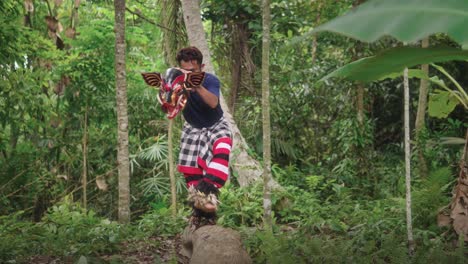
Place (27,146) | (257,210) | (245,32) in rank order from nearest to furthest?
1. (257,210)
2. (27,146)
3. (245,32)

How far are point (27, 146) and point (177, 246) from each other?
3903mm

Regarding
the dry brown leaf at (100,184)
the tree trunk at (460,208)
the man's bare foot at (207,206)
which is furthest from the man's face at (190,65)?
the dry brown leaf at (100,184)

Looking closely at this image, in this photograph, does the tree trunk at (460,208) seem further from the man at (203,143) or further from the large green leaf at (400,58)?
the large green leaf at (400,58)

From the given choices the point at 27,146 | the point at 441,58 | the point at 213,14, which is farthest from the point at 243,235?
the point at 213,14

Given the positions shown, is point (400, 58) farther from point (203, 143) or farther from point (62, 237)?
point (62, 237)

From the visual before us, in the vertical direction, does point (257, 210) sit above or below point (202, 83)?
below

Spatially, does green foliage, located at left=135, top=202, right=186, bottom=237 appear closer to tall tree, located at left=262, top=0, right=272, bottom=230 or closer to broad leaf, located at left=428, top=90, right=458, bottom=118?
tall tree, located at left=262, top=0, right=272, bottom=230

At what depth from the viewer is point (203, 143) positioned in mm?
4809

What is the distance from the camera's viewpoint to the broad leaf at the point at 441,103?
5.45 meters

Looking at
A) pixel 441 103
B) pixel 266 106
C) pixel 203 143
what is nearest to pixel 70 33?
pixel 203 143

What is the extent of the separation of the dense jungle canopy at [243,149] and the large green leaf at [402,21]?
577mm

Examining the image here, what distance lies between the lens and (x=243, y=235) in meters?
5.19

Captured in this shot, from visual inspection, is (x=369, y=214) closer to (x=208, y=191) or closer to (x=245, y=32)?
(x=208, y=191)

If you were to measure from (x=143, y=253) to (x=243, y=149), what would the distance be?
2.27 metres
